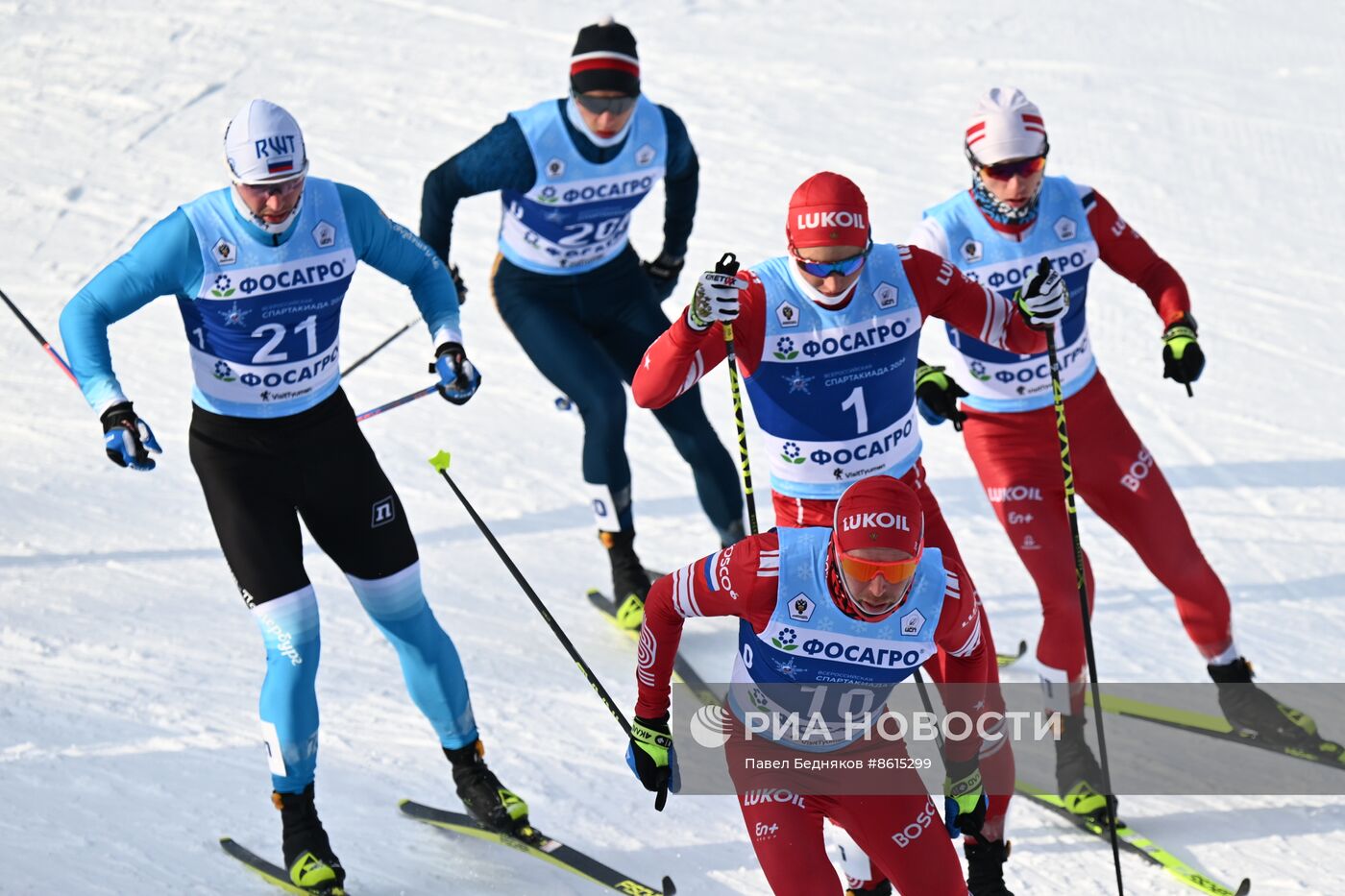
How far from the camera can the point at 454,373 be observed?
516 centimetres

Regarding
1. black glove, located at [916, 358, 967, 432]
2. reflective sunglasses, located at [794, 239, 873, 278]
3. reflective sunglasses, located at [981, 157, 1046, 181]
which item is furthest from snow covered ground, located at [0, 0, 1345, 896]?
reflective sunglasses, located at [981, 157, 1046, 181]

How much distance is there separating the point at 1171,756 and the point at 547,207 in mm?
3219

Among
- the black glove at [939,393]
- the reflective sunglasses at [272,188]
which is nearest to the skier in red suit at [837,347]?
the black glove at [939,393]

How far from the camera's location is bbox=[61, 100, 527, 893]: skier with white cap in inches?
187

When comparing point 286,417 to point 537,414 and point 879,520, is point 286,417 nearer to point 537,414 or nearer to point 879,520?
point 879,520

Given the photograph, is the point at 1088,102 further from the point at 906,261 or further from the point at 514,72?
the point at 906,261

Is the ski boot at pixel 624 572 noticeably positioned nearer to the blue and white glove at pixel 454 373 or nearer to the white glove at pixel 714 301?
the blue and white glove at pixel 454 373

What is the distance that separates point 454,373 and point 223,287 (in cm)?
76

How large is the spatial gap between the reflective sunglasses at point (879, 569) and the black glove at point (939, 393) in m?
1.58

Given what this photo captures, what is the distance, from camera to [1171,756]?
5996 mm

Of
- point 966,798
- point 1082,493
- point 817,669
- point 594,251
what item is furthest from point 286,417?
point 1082,493

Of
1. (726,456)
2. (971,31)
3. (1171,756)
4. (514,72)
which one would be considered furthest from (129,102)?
(1171,756)

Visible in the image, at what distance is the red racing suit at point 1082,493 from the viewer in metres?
5.51

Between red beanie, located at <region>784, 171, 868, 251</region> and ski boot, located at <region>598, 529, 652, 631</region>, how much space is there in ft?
7.68
